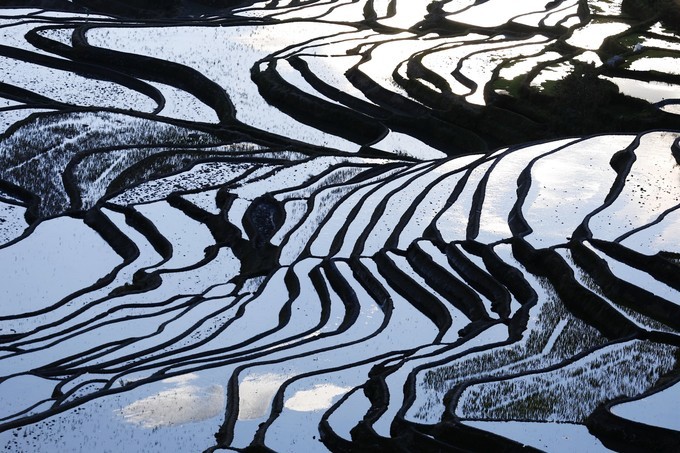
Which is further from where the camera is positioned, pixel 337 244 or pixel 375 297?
pixel 337 244

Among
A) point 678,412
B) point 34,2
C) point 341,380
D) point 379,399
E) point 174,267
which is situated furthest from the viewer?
point 34,2

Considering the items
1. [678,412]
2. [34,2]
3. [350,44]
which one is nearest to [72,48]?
[350,44]

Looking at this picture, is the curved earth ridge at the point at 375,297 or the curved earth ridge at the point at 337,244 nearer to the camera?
the curved earth ridge at the point at 337,244

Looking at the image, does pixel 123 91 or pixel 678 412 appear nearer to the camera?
pixel 678 412

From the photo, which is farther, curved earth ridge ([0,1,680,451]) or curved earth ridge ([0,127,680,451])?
curved earth ridge ([0,127,680,451])

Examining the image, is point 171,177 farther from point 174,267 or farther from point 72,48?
point 72,48

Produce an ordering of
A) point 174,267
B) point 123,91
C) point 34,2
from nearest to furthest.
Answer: point 174,267 → point 123,91 → point 34,2
